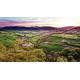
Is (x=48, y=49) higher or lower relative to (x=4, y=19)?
lower
